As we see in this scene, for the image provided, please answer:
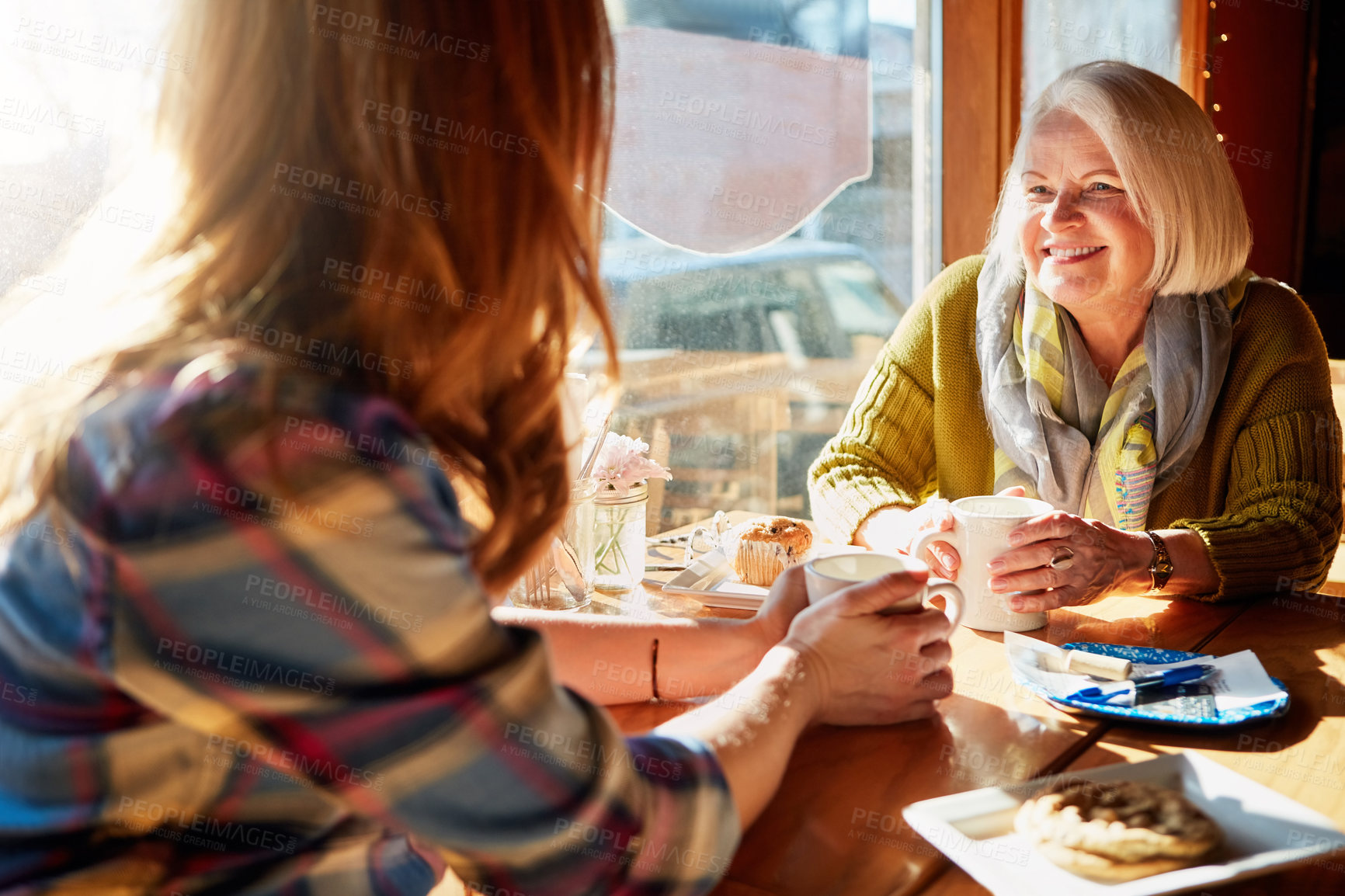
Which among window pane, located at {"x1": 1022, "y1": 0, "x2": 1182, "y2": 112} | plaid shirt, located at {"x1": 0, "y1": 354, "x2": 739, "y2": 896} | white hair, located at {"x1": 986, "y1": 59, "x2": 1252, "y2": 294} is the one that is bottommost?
plaid shirt, located at {"x1": 0, "y1": 354, "x2": 739, "y2": 896}

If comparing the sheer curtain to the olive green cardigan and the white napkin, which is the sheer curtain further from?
the white napkin

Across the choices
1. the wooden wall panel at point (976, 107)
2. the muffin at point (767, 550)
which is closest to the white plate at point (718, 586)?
the muffin at point (767, 550)

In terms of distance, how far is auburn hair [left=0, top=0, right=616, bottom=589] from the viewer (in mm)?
628

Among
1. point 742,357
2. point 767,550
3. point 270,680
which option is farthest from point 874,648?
point 742,357

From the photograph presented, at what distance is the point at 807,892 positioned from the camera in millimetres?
735

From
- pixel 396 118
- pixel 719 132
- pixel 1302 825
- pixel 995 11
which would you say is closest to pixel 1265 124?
pixel 995 11

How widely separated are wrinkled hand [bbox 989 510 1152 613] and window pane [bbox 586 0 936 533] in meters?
1.51

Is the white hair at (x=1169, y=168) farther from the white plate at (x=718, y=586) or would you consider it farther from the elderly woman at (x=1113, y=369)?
the white plate at (x=718, y=586)

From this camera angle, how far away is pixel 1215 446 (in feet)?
5.43

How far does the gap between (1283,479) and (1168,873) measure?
0.97 meters

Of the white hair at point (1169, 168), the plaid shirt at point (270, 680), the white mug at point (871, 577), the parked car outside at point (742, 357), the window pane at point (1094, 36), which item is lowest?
the parked car outside at point (742, 357)

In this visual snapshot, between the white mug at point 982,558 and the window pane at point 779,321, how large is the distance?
154 centimetres

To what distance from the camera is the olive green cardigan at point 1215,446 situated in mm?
1425

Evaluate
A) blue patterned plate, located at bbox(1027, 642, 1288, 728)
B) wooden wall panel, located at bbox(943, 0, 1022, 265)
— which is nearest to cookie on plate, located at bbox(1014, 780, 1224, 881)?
blue patterned plate, located at bbox(1027, 642, 1288, 728)
